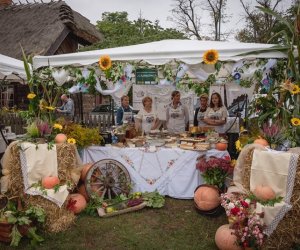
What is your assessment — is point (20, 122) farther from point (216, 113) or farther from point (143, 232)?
point (143, 232)

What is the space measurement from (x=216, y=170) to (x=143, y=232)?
1.41 meters

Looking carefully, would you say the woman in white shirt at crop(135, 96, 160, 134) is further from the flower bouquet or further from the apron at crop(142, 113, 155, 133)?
the flower bouquet

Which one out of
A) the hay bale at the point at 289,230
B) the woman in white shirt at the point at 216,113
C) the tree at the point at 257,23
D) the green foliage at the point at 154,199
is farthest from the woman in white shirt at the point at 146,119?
the tree at the point at 257,23

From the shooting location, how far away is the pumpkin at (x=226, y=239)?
328 cm

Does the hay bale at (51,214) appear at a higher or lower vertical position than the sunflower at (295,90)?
lower

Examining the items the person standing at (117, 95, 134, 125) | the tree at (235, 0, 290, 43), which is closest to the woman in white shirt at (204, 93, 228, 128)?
the person standing at (117, 95, 134, 125)

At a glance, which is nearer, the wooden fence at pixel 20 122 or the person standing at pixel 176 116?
the person standing at pixel 176 116

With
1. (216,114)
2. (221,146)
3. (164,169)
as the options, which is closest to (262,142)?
(221,146)

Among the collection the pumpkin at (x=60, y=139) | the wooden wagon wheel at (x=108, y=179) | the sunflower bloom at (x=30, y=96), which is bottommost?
the wooden wagon wheel at (x=108, y=179)

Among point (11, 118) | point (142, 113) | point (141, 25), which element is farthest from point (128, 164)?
point (141, 25)

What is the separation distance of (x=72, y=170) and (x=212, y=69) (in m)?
2.67

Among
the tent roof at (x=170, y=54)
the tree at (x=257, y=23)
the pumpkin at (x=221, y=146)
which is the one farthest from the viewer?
the tree at (x=257, y=23)

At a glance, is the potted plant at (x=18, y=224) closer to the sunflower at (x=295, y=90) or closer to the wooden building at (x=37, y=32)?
the sunflower at (x=295, y=90)

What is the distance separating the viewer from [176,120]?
6523mm
